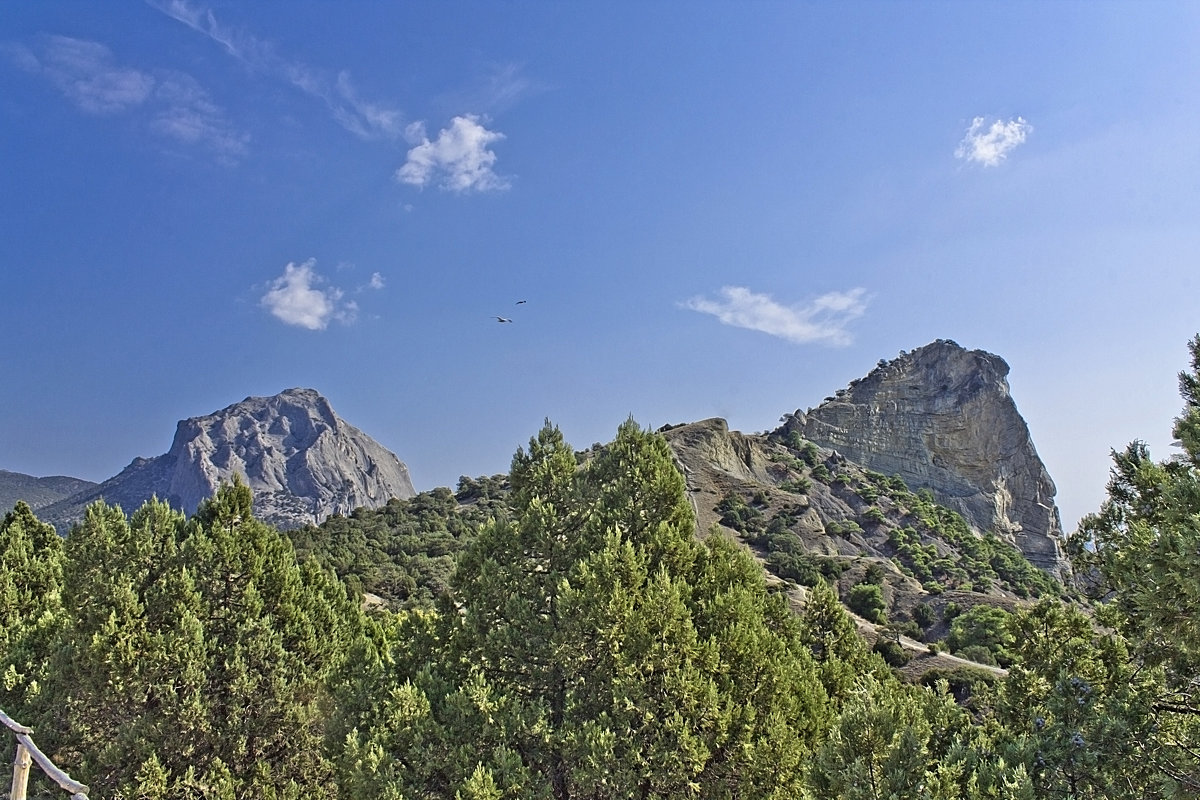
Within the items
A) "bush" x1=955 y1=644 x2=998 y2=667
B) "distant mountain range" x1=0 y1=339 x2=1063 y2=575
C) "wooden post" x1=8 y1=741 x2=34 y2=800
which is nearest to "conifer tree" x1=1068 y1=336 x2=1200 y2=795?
"wooden post" x1=8 y1=741 x2=34 y2=800

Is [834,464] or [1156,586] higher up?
[834,464]

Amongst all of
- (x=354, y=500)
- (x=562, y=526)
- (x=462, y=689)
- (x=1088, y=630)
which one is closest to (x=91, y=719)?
(x=462, y=689)

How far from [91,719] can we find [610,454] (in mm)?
10838

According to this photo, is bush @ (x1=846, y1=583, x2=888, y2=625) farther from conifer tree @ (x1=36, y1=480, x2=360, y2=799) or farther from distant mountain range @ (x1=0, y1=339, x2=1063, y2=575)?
conifer tree @ (x1=36, y1=480, x2=360, y2=799)

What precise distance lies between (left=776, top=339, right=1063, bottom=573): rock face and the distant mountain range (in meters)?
0.18

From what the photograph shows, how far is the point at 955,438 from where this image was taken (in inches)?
4333

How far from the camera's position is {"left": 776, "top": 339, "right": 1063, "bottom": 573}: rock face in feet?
356

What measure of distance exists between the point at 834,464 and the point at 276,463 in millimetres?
98348

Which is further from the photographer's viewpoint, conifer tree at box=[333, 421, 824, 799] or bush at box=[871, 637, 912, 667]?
bush at box=[871, 637, 912, 667]

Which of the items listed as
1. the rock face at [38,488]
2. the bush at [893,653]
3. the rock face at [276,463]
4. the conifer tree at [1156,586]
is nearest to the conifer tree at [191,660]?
the conifer tree at [1156,586]

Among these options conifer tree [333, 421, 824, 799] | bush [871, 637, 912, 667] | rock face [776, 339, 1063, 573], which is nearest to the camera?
conifer tree [333, 421, 824, 799]

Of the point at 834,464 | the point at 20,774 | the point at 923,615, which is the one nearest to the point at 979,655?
the point at 923,615

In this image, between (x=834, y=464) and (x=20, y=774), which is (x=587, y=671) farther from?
(x=834, y=464)

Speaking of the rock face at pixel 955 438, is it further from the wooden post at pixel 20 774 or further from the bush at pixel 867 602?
the wooden post at pixel 20 774
